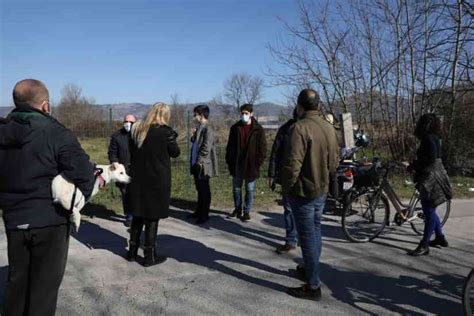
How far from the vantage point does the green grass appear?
8688mm

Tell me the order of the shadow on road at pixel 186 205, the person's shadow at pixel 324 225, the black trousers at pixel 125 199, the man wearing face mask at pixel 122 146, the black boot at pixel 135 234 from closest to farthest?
the black boot at pixel 135 234 → the black trousers at pixel 125 199 → the person's shadow at pixel 324 225 → the man wearing face mask at pixel 122 146 → the shadow on road at pixel 186 205

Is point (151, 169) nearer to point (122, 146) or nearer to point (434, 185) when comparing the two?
point (122, 146)

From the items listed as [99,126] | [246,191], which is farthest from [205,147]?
[99,126]

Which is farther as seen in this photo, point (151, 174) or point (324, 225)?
point (324, 225)

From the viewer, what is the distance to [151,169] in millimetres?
5051

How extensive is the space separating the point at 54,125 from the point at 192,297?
222 centimetres

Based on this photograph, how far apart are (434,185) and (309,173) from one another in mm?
2345

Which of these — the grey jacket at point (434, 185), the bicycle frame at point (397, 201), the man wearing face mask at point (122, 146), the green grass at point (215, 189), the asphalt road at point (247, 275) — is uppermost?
the man wearing face mask at point (122, 146)

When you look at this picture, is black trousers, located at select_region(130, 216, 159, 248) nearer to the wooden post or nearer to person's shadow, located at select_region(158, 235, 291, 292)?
person's shadow, located at select_region(158, 235, 291, 292)

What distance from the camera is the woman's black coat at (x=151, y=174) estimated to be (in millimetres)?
5027

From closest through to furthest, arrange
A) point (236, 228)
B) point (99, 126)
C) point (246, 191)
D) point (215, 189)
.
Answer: point (236, 228)
point (246, 191)
point (99, 126)
point (215, 189)

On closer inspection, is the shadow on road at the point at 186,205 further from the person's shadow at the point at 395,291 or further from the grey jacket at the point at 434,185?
the grey jacket at the point at 434,185

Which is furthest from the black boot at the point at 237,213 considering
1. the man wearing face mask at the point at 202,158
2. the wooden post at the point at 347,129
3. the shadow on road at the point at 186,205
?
the wooden post at the point at 347,129

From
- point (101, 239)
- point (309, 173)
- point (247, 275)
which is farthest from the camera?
point (101, 239)
